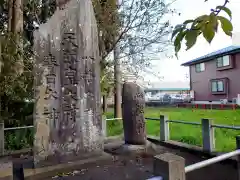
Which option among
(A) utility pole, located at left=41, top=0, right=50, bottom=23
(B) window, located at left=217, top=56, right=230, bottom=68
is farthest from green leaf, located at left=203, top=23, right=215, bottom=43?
(B) window, located at left=217, top=56, right=230, bottom=68

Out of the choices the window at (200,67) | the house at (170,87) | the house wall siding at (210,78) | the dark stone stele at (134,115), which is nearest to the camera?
the dark stone stele at (134,115)

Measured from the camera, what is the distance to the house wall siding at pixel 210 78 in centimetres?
2105

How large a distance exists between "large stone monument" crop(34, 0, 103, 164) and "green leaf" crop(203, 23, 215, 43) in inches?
158

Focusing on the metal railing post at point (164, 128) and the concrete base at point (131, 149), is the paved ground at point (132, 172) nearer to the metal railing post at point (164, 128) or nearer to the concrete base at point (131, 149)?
the concrete base at point (131, 149)

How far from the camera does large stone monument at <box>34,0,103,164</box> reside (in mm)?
4887

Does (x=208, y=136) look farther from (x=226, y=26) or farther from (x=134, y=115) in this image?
(x=226, y=26)

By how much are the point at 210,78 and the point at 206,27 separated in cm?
2480

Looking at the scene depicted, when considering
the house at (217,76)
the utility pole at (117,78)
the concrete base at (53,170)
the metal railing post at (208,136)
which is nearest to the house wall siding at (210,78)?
the house at (217,76)

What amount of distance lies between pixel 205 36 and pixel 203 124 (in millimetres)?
4886

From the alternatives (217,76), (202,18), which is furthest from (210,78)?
(202,18)

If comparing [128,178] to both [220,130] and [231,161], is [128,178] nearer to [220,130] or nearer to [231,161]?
[231,161]

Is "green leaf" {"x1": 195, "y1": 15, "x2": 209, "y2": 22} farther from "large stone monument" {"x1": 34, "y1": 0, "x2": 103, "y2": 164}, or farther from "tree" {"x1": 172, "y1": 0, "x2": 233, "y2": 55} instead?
"large stone monument" {"x1": 34, "y1": 0, "x2": 103, "y2": 164}

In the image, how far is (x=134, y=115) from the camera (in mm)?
6523

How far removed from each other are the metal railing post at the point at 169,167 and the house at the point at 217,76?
2057cm
